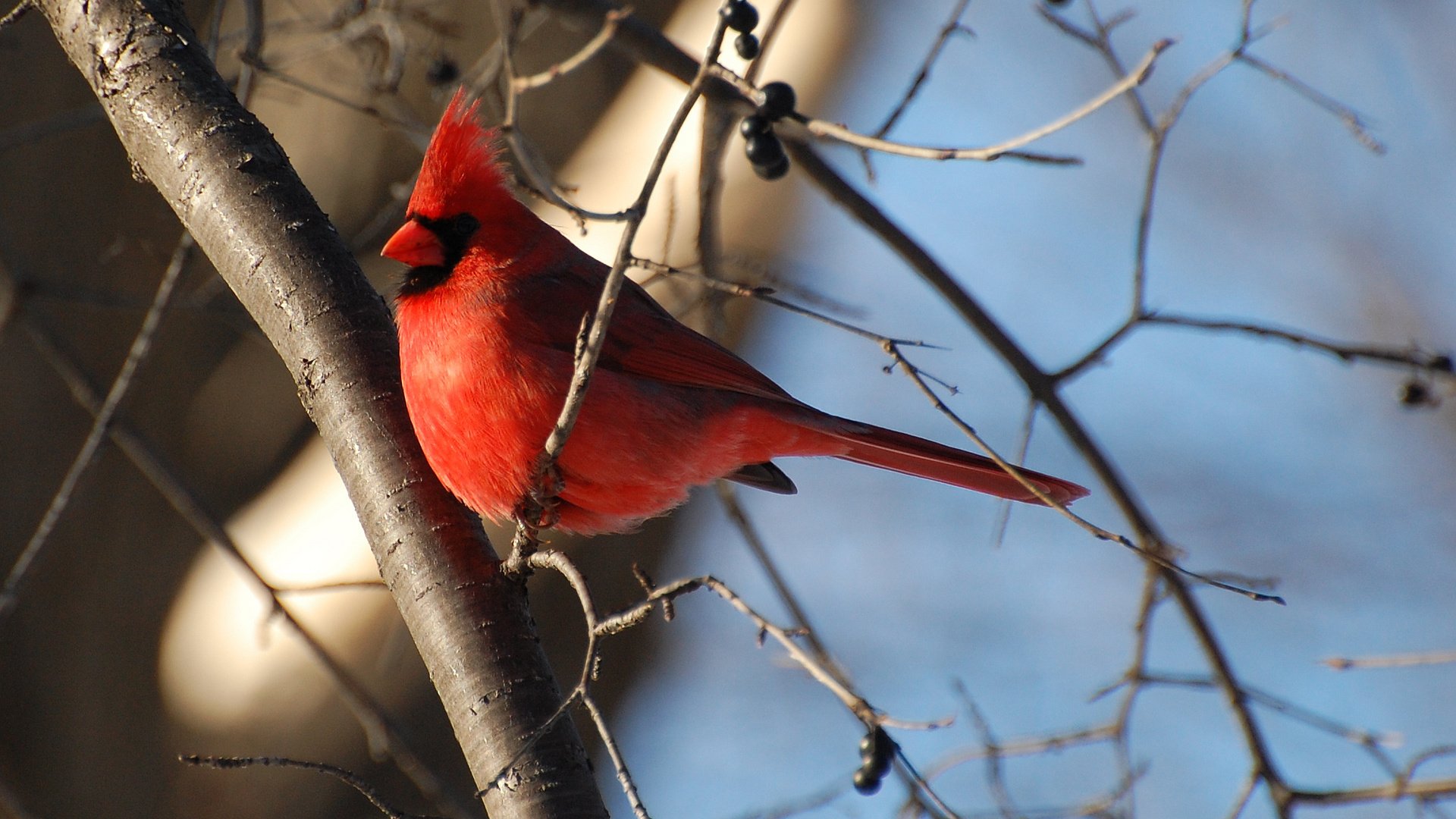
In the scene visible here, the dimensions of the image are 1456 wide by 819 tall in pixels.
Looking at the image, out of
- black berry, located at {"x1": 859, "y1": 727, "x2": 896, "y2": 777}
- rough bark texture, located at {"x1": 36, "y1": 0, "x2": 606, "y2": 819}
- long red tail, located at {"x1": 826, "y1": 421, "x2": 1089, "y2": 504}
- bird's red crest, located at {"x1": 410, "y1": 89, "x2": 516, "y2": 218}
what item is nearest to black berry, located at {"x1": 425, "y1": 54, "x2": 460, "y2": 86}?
bird's red crest, located at {"x1": 410, "y1": 89, "x2": 516, "y2": 218}

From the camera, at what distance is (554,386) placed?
231 centimetres

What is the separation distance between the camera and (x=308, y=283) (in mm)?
2117

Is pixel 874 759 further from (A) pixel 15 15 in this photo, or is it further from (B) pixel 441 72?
(B) pixel 441 72

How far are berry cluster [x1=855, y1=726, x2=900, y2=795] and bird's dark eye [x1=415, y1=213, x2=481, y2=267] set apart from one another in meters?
1.37

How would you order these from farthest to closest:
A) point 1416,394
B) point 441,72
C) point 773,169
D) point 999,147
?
point 441,72, point 1416,394, point 773,169, point 999,147

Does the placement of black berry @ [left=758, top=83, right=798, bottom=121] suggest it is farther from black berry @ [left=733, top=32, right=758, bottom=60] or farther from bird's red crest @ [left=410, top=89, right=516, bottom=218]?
A: bird's red crest @ [left=410, top=89, right=516, bottom=218]

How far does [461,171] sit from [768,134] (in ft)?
2.15

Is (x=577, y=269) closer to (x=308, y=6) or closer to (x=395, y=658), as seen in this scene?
(x=395, y=658)

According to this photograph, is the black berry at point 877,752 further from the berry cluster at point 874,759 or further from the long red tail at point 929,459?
the long red tail at point 929,459

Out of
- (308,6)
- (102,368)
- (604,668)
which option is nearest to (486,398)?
(604,668)

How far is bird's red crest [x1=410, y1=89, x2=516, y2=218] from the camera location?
254 centimetres

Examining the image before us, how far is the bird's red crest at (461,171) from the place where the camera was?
8.34 ft

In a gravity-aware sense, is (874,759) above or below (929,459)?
below

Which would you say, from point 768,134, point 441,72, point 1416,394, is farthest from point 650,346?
point 1416,394
